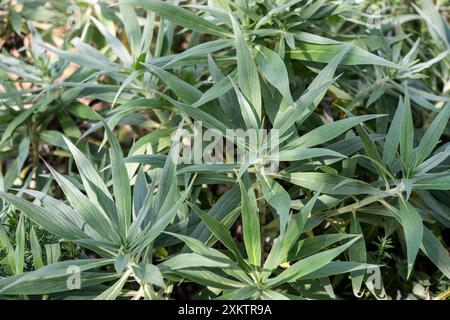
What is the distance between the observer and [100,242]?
32.8 inches

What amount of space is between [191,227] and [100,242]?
8.6 inches

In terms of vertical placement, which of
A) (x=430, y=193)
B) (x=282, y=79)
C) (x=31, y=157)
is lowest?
(x=430, y=193)

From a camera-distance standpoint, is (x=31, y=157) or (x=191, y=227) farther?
(x=31, y=157)

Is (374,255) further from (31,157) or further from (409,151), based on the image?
(31,157)

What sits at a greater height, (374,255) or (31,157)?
(31,157)

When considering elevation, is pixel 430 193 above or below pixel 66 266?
above

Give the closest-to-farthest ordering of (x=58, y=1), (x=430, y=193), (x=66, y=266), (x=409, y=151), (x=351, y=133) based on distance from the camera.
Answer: (x=66, y=266)
(x=409, y=151)
(x=351, y=133)
(x=430, y=193)
(x=58, y=1)

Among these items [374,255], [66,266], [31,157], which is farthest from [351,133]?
[31,157]

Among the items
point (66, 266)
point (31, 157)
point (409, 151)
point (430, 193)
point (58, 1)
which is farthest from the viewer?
point (58, 1)

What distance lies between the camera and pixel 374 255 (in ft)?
3.76

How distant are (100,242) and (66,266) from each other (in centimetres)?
6
